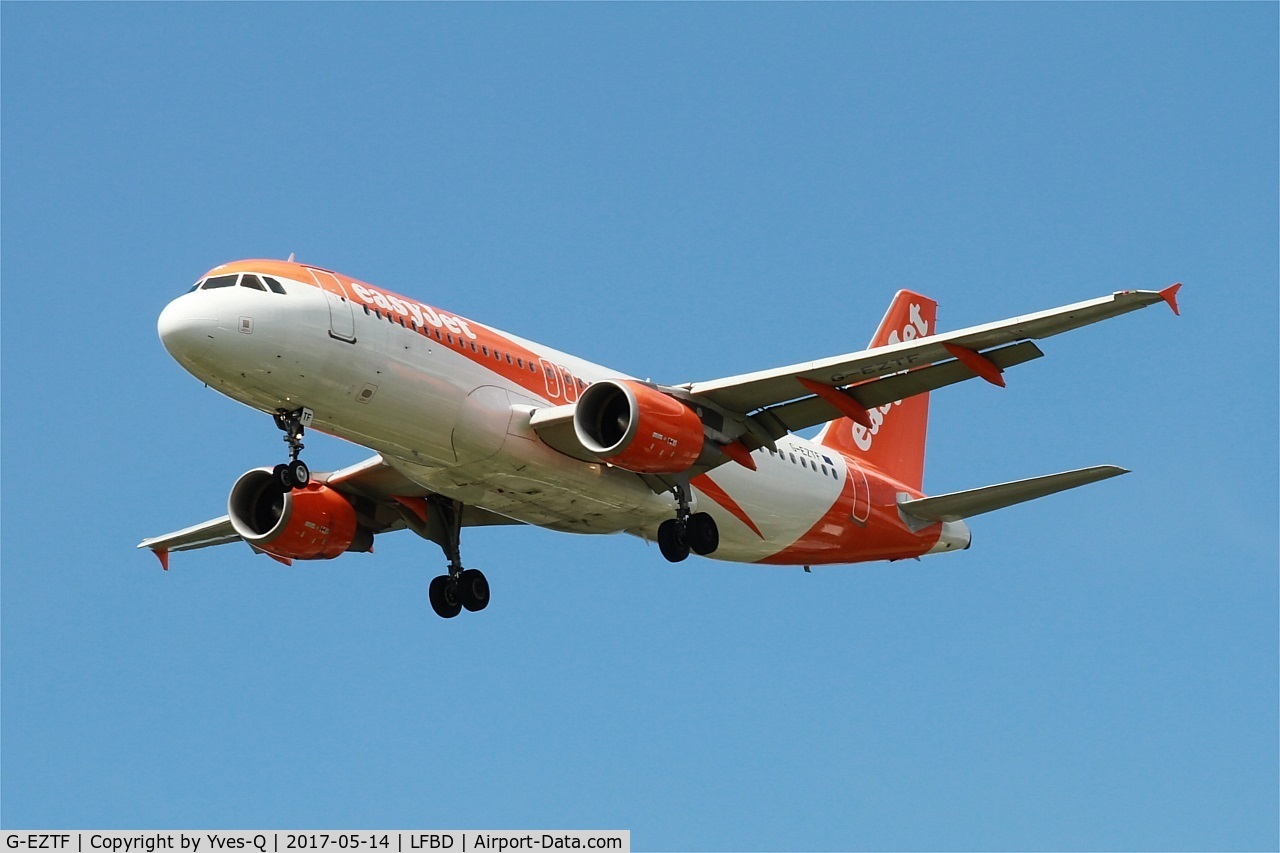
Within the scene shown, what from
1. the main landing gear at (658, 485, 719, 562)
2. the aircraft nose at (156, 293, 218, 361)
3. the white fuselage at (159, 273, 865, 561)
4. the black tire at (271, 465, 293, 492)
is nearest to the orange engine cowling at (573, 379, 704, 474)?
the white fuselage at (159, 273, 865, 561)

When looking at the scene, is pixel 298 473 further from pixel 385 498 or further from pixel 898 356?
pixel 898 356

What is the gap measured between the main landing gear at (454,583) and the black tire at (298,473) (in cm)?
668

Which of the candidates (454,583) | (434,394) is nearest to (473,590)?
(454,583)

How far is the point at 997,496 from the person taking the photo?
40906mm

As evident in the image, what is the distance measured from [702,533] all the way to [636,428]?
407 cm

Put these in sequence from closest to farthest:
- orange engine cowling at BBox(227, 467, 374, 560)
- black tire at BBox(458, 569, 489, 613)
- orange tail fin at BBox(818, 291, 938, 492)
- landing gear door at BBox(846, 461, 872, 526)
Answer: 1. orange engine cowling at BBox(227, 467, 374, 560)
2. black tire at BBox(458, 569, 489, 613)
3. landing gear door at BBox(846, 461, 872, 526)
4. orange tail fin at BBox(818, 291, 938, 492)

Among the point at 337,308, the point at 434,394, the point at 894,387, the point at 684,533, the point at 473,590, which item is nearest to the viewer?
the point at 337,308

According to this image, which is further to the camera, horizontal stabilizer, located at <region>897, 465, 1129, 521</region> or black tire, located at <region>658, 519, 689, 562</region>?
black tire, located at <region>658, 519, 689, 562</region>

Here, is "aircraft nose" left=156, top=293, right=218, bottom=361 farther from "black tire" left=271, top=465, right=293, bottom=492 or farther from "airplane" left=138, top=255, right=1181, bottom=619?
"black tire" left=271, top=465, right=293, bottom=492

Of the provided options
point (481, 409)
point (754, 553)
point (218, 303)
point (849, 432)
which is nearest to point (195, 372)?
point (218, 303)

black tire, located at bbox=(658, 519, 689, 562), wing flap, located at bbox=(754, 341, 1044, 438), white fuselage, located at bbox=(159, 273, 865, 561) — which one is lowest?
black tire, located at bbox=(658, 519, 689, 562)

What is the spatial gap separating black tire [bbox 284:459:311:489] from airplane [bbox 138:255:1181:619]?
0.03 m

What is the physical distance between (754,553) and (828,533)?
182 cm

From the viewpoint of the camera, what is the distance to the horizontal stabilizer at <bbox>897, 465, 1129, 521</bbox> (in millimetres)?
37531
